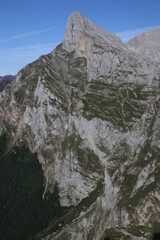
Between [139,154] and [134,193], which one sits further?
[139,154]

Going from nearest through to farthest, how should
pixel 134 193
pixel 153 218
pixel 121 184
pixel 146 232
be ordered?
pixel 146 232 < pixel 153 218 < pixel 134 193 < pixel 121 184

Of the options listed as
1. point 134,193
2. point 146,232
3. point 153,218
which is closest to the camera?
point 146,232

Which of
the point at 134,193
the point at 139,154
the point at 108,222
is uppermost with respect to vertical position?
the point at 139,154

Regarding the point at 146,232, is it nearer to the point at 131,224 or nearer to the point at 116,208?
the point at 131,224

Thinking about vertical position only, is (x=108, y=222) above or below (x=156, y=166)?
below

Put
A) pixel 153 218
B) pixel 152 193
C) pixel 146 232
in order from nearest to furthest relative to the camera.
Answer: pixel 146 232 < pixel 153 218 < pixel 152 193

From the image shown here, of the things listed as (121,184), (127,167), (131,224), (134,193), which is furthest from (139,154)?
(131,224)

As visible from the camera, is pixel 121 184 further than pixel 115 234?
Yes

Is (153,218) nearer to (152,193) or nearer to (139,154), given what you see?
(152,193)

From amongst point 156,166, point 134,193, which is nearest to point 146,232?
point 134,193
